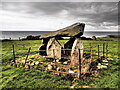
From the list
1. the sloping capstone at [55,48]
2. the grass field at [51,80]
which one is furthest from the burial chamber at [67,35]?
the grass field at [51,80]

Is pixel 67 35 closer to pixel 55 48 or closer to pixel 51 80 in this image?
pixel 55 48

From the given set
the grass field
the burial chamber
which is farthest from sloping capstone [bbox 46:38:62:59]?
the grass field

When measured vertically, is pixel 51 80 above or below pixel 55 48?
below

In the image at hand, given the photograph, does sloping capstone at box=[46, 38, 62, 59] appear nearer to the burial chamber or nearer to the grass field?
the burial chamber

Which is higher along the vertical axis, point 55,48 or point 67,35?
point 67,35

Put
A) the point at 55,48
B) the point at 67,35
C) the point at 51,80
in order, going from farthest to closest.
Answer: the point at 55,48, the point at 67,35, the point at 51,80

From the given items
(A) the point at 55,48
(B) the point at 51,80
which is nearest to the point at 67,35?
(A) the point at 55,48

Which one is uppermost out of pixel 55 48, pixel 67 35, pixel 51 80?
pixel 67 35

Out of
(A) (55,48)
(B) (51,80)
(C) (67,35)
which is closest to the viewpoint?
(B) (51,80)

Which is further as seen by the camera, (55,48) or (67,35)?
(55,48)

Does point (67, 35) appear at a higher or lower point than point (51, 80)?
higher

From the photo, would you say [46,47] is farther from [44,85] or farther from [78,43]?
[44,85]

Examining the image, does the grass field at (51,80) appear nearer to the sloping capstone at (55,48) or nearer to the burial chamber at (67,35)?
the burial chamber at (67,35)

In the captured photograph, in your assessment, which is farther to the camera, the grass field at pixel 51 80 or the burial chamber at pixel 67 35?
the burial chamber at pixel 67 35
